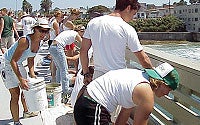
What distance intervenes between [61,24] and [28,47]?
4.39 meters

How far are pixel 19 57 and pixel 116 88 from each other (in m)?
1.94

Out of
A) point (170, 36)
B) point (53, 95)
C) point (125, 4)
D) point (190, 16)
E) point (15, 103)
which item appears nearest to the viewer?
point (125, 4)

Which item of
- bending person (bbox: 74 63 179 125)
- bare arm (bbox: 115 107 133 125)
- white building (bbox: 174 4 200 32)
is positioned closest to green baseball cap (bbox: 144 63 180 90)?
Answer: bending person (bbox: 74 63 179 125)

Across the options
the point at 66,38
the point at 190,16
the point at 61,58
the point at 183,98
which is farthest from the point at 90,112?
the point at 190,16

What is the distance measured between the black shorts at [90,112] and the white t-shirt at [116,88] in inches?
1.4

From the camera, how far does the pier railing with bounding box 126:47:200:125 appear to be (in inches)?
117

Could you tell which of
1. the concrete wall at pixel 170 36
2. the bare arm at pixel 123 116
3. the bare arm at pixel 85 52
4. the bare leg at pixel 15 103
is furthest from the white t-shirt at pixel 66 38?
the concrete wall at pixel 170 36

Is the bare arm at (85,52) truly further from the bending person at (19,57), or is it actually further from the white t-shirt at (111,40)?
the bending person at (19,57)

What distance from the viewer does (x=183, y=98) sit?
10.6 ft

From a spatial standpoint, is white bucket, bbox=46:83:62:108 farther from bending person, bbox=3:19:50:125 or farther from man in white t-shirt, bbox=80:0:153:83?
man in white t-shirt, bbox=80:0:153:83

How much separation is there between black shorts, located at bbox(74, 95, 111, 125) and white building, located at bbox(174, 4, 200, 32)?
7379 centimetres

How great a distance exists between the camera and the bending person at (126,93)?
8.20 feet

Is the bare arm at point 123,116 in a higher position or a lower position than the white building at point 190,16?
higher

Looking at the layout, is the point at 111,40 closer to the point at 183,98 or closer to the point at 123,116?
the point at 123,116
